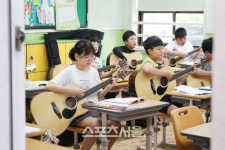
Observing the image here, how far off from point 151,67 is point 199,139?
88.7 inches

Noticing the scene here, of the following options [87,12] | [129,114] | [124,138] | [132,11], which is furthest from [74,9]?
[129,114]

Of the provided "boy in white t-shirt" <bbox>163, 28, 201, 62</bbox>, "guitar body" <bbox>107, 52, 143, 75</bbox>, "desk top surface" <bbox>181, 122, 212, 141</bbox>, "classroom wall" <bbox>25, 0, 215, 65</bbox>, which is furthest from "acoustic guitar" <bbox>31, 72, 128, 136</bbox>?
"classroom wall" <bbox>25, 0, 215, 65</bbox>

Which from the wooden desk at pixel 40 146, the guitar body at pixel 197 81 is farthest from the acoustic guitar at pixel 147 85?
the wooden desk at pixel 40 146

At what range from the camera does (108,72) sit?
5148 mm

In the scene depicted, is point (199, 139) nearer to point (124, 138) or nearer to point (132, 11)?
point (124, 138)

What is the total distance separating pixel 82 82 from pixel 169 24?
15.2 feet

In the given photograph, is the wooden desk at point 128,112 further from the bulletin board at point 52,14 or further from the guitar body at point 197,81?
the bulletin board at point 52,14

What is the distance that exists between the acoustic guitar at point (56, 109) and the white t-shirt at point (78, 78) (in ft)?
0.24

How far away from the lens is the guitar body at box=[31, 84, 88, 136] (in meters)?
3.70

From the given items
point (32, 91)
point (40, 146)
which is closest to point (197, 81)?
point (32, 91)

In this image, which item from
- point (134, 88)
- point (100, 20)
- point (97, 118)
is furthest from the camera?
point (100, 20)

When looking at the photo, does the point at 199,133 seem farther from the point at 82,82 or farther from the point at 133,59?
the point at 133,59

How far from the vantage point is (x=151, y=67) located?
185 inches

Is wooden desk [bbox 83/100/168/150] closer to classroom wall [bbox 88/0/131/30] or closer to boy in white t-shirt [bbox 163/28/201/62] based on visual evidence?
boy in white t-shirt [bbox 163/28/201/62]
